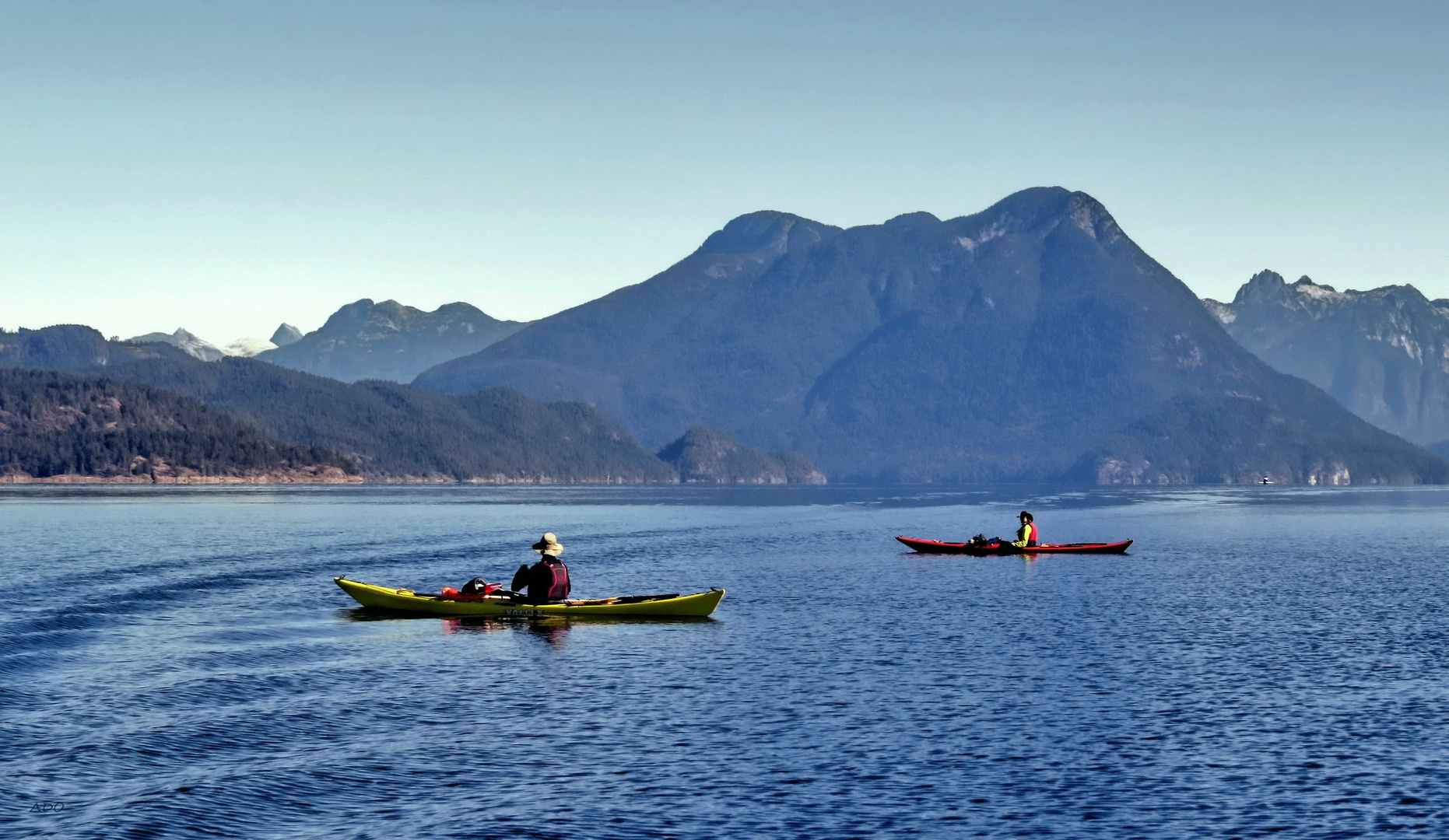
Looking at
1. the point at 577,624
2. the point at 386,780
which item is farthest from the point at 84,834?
the point at 577,624

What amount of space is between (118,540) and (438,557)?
37434mm

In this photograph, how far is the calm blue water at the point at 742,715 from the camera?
3594 cm

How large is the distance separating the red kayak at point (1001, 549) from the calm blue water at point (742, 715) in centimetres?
2644

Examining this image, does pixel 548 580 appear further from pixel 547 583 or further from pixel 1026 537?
pixel 1026 537

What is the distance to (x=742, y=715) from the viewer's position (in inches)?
1898

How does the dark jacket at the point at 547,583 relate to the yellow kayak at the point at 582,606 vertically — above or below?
above

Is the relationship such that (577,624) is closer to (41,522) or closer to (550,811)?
(550,811)

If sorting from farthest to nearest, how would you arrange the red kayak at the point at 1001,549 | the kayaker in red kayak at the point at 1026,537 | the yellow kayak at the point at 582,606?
the red kayak at the point at 1001,549, the kayaker in red kayak at the point at 1026,537, the yellow kayak at the point at 582,606

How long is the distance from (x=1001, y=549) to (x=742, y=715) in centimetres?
7954

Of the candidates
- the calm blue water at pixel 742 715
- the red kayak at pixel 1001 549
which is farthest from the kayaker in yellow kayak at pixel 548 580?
the red kayak at pixel 1001 549

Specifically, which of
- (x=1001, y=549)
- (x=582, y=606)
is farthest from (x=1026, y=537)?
(x=582, y=606)

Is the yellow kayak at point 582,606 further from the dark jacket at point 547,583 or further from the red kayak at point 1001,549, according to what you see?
the red kayak at point 1001,549

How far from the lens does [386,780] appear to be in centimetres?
3903

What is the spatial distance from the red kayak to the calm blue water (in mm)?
26439
